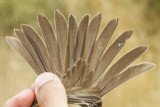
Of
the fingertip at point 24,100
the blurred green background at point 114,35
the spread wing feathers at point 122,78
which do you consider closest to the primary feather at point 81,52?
the spread wing feathers at point 122,78

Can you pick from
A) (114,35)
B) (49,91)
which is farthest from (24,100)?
(114,35)

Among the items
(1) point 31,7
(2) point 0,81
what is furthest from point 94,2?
(2) point 0,81

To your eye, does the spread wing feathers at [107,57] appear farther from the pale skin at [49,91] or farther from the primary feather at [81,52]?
the pale skin at [49,91]

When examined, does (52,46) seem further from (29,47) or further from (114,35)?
(114,35)

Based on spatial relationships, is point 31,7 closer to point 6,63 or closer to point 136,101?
point 6,63

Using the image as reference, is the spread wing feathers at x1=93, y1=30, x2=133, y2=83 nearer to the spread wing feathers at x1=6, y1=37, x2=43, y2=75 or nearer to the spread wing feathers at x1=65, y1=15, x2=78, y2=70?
the spread wing feathers at x1=65, y1=15, x2=78, y2=70
